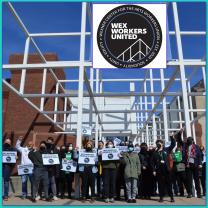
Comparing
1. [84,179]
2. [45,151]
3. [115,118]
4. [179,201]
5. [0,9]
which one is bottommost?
[179,201]

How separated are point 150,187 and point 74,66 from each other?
454cm

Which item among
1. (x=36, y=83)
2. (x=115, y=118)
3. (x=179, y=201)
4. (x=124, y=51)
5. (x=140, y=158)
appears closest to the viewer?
(x=179, y=201)

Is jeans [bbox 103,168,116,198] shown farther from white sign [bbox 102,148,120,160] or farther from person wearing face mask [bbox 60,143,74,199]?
person wearing face mask [bbox 60,143,74,199]

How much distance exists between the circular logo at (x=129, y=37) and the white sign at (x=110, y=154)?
288 cm

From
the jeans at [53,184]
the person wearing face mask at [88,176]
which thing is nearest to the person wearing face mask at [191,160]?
the person wearing face mask at [88,176]

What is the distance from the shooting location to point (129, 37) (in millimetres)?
10680

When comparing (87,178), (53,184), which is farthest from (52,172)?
(87,178)

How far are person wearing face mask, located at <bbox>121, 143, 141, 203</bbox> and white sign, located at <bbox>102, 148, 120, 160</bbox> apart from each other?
363 millimetres

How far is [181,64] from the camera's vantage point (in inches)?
421

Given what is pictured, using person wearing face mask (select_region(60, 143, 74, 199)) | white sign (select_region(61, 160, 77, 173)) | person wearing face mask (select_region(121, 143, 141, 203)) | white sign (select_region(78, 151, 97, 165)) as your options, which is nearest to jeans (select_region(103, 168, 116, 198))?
person wearing face mask (select_region(121, 143, 141, 203))

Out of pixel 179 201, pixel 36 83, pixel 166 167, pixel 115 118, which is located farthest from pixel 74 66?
pixel 115 118

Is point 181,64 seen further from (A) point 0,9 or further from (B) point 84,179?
(A) point 0,9

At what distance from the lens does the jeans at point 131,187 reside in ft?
29.4

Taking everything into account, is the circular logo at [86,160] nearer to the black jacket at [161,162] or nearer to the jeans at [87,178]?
the jeans at [87,178]
